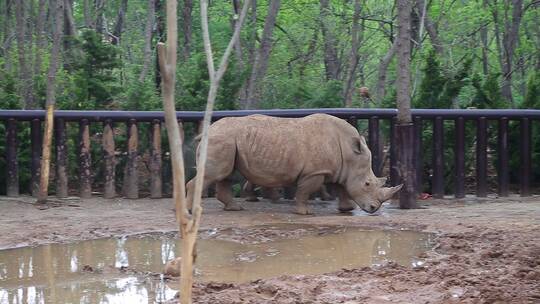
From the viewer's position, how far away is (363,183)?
10.3 meters

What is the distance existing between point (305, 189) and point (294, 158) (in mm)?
385

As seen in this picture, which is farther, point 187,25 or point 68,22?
point 68,22

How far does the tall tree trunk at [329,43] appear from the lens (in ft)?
57.5

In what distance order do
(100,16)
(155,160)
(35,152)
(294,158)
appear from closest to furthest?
1. (294,158)
2. (35,152)
3. (155,160)
4. (100,16)

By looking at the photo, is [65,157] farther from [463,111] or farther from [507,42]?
[507,42]

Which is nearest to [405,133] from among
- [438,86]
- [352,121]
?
[352,121]

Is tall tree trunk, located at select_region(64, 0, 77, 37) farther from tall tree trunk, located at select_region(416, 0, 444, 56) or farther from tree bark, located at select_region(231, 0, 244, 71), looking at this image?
tall tree trunk, located at select_region(416, 0, 444, 56)

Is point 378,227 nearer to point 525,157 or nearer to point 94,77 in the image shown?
point 525,157

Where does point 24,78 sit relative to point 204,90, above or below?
above

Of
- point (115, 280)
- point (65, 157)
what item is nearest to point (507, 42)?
point (65, 157)

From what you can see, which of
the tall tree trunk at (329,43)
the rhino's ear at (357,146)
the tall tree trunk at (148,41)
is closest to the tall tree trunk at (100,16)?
the tall tree trunk at (148,41)

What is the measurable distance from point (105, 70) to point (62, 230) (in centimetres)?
481

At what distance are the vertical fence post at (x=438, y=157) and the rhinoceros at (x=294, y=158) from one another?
142 cm

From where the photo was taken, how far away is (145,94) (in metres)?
12.2
